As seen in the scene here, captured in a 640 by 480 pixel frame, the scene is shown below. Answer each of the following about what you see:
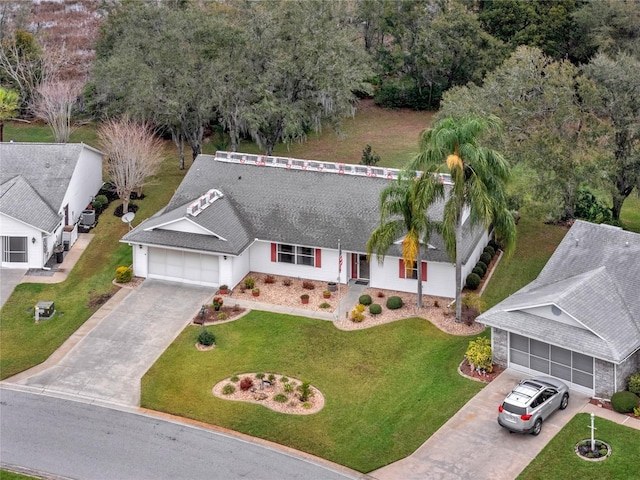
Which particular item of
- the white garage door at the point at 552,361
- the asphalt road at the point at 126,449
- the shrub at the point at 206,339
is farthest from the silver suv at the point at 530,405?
the shrub at the point at 206,339

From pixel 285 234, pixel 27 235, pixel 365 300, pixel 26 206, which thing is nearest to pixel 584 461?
pixel 365 300

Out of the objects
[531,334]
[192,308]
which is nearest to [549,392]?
[531,334]

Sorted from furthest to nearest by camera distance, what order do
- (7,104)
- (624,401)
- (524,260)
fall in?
1. (7,104)
2. (524,260)
3. (624,401)

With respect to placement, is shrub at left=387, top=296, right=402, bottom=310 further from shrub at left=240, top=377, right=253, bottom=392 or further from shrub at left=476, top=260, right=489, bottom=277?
shrub at left=240, top=377, right=253, bottom=392

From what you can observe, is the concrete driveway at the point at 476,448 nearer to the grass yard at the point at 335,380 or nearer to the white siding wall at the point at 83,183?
the grass yard at the point at 335,380

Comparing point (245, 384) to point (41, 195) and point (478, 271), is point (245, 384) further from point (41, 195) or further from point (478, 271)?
point (41, 195)

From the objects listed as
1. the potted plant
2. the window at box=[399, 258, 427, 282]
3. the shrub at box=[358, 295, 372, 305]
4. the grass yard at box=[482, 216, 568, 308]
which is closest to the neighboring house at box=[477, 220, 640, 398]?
the grass yard at box=[482, 216, 568, 308]

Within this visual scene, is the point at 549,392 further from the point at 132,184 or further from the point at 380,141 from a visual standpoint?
the point at 380,141
